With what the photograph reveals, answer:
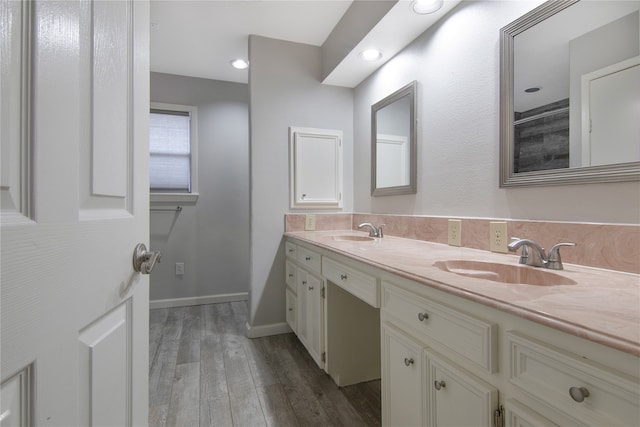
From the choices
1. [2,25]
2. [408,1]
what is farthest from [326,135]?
[2,25]

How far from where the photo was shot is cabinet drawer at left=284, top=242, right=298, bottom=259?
7.36 ft

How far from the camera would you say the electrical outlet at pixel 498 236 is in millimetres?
1285

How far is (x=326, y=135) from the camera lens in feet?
8.41

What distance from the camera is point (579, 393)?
1.75 feet

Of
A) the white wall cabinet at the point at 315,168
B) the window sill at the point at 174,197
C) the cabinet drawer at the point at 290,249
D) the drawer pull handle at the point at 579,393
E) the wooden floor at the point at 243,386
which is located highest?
the white wall cabinet at the point at 315,168

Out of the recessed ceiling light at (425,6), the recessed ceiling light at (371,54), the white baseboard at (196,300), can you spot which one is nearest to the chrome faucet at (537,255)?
the recessed ceiling light at (425,6)

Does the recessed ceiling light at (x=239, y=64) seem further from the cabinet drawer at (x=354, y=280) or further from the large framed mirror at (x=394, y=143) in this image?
the cabinet drawer at (x=354, y=280)

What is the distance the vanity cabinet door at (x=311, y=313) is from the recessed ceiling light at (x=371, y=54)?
5.06 feet

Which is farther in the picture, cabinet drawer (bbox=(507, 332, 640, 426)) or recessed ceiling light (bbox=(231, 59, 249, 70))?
recessed ceiling light (bbox=(231, 59, 249, 70))

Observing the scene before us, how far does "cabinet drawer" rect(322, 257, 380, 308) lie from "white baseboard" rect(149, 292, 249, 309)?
190cm

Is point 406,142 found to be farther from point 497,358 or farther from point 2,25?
point 2,25

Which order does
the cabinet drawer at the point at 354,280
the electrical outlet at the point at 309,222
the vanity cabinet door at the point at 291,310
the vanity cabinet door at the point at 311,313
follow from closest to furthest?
the cabinet drawer at the point at 354,280 < the vanity cabinet door at the point at 311,313 < the vanity cabinet door at the point at 291,310 < the electrical outlet at the point at 309,222

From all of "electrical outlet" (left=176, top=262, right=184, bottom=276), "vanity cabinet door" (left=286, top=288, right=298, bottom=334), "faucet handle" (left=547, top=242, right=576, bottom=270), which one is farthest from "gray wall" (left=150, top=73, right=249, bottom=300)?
"faucet handle" (left=547, top=242, right=576, bottom=270)

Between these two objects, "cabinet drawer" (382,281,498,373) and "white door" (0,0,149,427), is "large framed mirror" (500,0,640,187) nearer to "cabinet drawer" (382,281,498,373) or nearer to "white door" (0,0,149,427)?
"cabinet drawer" (382,281,498,373)
